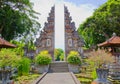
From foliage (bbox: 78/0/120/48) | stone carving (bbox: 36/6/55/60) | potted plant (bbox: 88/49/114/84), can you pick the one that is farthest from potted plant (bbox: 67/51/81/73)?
potted plant (bbox: 88/49/114/84)

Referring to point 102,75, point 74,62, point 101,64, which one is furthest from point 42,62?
point 102,75

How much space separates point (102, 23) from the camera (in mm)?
26922

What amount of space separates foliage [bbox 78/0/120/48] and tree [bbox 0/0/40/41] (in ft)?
19.3

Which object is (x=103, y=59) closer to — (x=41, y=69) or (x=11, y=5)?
(x=41, y=69)

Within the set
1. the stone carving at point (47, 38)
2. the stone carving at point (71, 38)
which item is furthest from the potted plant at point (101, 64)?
the stone carving at point (47, 38)

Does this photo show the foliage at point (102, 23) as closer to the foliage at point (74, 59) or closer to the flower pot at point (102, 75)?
the foliage at point (74, 59)

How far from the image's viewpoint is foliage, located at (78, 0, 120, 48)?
25.9 meters

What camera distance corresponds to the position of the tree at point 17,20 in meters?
25.0

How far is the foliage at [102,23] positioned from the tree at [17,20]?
19.3 feet

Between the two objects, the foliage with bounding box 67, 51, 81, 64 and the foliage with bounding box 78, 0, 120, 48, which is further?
the foliage with bounding box 78, 0, 120, 48

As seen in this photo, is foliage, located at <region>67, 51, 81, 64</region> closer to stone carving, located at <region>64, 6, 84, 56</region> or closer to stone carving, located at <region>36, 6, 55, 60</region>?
stone carving, located at <region>64, 6, 84, 56</region>

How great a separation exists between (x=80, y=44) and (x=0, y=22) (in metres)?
10.2

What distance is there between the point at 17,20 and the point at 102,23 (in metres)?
8.95

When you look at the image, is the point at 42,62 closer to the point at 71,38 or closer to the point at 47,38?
the point at 47,38
